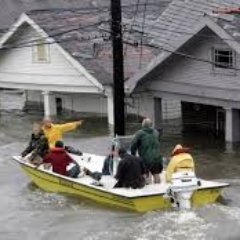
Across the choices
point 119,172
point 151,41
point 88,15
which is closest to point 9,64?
point 88,15

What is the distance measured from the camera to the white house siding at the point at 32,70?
1272 inches

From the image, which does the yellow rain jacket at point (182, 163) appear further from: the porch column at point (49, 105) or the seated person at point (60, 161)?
the porch column at point (49, 105)

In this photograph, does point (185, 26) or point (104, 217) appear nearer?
point (104, 217)

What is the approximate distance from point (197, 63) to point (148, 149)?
897 centimetres

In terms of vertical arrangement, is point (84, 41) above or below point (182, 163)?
above

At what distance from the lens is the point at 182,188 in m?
16.2

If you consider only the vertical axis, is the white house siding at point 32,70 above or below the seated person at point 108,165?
above

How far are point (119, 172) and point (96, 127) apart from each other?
14.6 m

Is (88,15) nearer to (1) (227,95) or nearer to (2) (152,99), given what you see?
(2) (152,99)

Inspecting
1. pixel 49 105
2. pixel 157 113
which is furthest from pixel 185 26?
pixel 49 105

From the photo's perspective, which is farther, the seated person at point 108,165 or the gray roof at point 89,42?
the gray roof at point 89,42

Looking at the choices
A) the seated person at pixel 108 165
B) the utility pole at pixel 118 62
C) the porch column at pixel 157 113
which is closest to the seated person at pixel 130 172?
the seated person at pixel 108 165

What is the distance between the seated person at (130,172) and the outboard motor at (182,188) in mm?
965

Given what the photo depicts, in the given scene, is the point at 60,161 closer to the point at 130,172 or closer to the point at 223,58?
the point at 130,172
